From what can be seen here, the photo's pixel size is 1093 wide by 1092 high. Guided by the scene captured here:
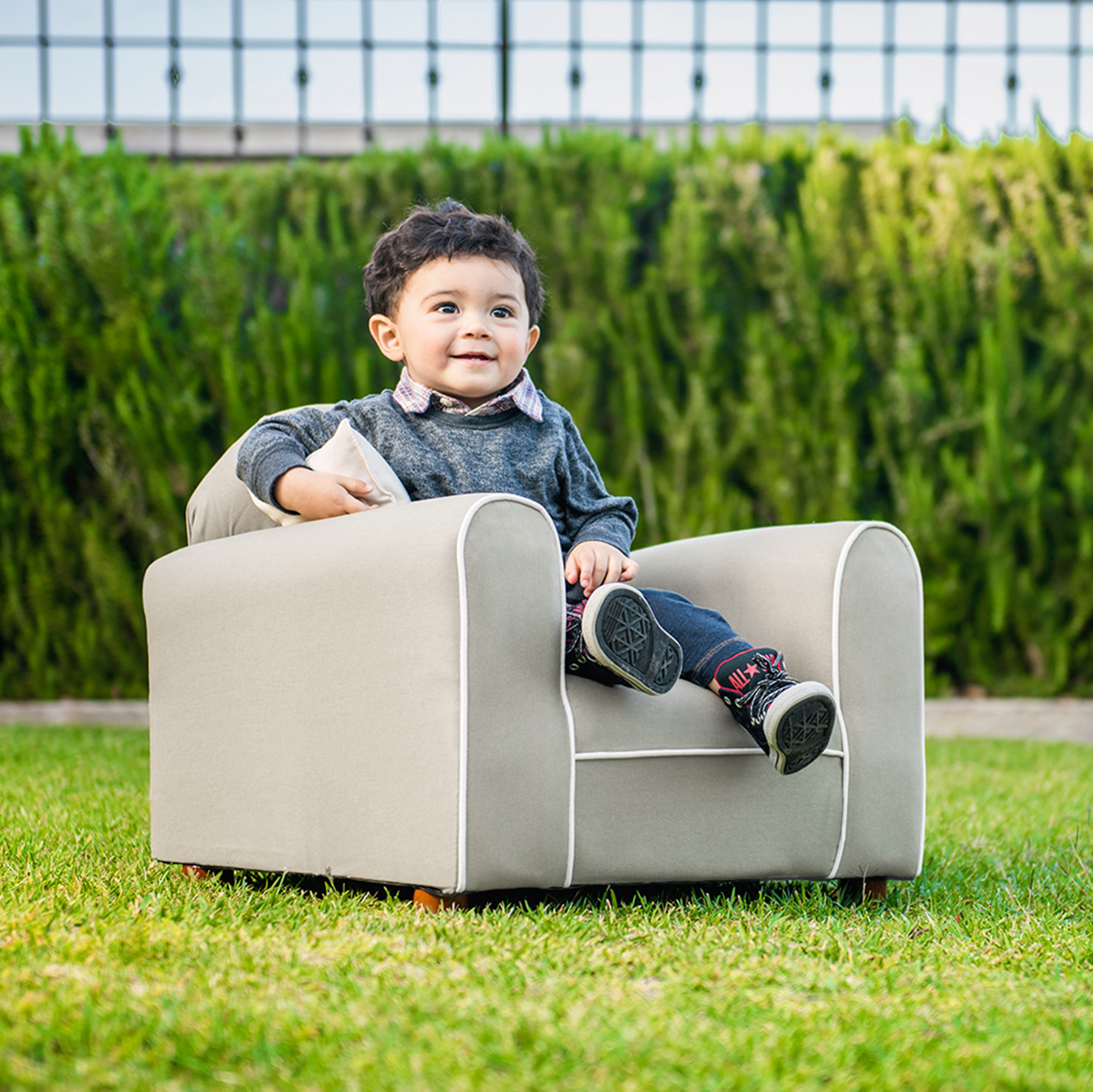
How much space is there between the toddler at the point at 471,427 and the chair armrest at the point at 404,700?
7.8 inches

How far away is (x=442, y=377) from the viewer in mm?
2469

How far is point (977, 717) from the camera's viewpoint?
5.81 meters

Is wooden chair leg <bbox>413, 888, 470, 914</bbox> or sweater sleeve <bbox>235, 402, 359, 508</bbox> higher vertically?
sweater sleeve <bbox>235, 402, 359, 508</bbox>

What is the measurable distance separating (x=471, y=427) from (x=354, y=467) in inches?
14.0

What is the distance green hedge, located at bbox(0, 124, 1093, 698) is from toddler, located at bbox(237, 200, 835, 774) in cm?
330

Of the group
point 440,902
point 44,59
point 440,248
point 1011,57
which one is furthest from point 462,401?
point 1011,57

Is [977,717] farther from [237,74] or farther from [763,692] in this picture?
[237,74]

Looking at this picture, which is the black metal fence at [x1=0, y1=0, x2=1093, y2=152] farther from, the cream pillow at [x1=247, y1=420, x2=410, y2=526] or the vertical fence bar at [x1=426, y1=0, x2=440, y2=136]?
the cream pillow at [x1=247, y1=420, x2=410, y2=526]

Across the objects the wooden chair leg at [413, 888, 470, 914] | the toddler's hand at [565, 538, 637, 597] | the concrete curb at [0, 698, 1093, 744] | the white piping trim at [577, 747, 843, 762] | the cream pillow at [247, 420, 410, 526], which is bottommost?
the concrete curb at [0, 698, 1093, 744]

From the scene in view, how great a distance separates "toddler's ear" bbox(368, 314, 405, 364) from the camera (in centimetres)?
262

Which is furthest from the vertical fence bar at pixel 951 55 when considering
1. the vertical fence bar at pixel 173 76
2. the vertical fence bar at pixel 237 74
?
the vertical fence bar at pixel 173 76

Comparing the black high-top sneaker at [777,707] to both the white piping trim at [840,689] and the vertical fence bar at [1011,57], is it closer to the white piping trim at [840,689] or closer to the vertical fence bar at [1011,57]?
the white piping trim at [840,689]

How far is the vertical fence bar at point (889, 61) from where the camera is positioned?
7.88m

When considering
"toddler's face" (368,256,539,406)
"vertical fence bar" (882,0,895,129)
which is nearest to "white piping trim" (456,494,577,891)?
"toddler's face" (368,256,539,406)
